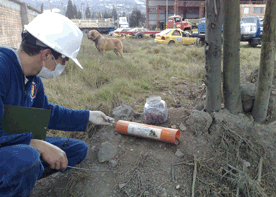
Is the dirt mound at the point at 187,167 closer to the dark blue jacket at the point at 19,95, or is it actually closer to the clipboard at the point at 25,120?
the dark blue jacket at the point at 19,95

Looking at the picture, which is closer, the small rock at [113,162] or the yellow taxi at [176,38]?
the small rock at [113,162]

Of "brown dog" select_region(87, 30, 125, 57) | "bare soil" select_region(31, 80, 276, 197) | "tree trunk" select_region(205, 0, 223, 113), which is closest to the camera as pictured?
"bare soil" select_region(31, 80, 276, 197)

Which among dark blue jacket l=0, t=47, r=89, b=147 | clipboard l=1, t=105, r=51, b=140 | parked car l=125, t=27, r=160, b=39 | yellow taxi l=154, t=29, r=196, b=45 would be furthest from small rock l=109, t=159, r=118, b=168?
parked car l=125, t=27, r=160, b=39

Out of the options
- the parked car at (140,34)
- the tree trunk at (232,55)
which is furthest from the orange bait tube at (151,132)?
the parked car at (140,34)

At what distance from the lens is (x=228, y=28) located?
2.08m

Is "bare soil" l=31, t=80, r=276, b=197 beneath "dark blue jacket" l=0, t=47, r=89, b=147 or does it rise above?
beneath

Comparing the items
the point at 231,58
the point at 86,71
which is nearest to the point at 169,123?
the point at 231,58

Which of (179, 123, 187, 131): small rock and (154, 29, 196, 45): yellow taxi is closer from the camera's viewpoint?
(179, 123, 187, 131): small rock

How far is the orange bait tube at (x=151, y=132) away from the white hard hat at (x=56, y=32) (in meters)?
0.93

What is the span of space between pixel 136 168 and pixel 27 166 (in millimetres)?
985

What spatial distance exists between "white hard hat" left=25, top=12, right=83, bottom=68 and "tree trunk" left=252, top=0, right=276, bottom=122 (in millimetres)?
1903

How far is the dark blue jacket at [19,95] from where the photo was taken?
143 cm

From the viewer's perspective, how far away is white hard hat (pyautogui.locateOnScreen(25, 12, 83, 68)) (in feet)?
5.16

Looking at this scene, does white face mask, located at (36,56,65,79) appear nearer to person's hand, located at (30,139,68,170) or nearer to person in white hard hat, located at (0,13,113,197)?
person in white hard hat, located at (0,13,113,197)
